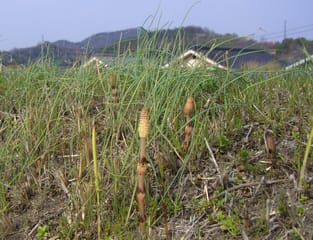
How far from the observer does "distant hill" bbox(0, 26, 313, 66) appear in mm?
2812

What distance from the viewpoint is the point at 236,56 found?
2689mm

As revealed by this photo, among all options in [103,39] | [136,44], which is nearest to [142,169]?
[136,44]

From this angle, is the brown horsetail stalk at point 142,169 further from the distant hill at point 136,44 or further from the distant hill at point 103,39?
the distant hill at point 103,39

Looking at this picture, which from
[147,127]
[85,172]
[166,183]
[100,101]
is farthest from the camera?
[100,101]

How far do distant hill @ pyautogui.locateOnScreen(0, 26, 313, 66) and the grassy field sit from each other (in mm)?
131

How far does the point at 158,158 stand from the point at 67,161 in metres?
0.55

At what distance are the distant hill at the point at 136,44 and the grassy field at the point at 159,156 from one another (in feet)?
0.43

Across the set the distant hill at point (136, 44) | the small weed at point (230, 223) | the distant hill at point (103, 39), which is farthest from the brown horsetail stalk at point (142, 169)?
the distant hill at point (103, 39)

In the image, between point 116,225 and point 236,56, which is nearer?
point 116,225

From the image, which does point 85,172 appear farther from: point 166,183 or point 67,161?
point 166,183

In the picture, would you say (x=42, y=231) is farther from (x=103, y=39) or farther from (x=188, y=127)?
(x=103, y=39)

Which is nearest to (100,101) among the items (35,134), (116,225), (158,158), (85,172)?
→ (35,134)

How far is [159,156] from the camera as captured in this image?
207 cm

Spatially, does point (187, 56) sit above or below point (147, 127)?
above
